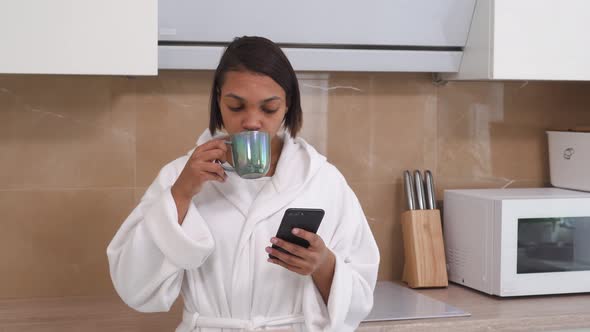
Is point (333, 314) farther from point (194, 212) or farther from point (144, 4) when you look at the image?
point (144, 4)

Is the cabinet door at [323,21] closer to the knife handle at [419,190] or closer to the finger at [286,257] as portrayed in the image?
the knife handle at [419,190]

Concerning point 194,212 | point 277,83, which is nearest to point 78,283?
point 194,212

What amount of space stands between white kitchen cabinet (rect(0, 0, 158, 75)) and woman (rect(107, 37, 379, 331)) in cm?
40

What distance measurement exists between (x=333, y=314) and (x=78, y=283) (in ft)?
3.36

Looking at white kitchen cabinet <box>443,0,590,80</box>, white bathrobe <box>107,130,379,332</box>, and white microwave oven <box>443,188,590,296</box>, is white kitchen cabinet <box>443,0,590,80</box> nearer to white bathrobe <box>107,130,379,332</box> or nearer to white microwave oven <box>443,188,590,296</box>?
white microwave oven <box>443,188,590,296</box>

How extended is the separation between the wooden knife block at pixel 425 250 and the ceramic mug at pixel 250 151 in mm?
1033

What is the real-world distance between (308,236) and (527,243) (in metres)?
1.04

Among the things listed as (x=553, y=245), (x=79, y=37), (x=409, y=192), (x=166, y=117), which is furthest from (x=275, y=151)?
(x=553, y=245)

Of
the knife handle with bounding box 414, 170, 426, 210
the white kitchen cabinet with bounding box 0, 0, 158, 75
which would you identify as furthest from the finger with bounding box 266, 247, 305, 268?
the knife handle with bounding box 414, 170, 426, 210

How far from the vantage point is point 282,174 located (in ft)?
5.39

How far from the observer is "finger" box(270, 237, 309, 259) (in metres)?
1.43

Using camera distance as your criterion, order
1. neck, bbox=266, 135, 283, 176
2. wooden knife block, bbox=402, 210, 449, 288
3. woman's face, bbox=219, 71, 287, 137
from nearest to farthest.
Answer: woman's face, bbox=219, 71, 287, 137, neck, bbox=266, 135, 283, 176, wooden knife block, bbox=402, 210, 449, 288

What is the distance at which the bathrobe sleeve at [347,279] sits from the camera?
60.8 inches

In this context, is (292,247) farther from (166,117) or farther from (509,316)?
(166,117)
